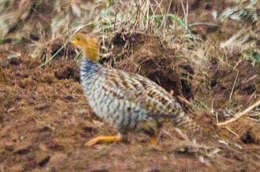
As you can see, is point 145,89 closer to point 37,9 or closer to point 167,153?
point 167,153

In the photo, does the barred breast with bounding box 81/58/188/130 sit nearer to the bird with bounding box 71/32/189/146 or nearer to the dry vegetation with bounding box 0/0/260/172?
the bird with bounding box 71/32/189/146

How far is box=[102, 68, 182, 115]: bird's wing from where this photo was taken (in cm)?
350

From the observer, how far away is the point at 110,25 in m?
5.59

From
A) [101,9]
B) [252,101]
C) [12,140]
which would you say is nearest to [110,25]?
[101,9]

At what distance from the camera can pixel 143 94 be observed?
3.54m

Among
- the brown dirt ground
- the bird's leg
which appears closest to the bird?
the bird's leg

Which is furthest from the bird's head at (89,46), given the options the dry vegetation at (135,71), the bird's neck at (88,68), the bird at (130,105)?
the dry vegetation at (135,71)

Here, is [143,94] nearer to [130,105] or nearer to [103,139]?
[130,105]

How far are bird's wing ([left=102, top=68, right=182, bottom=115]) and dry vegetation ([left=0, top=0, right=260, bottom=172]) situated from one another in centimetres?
35

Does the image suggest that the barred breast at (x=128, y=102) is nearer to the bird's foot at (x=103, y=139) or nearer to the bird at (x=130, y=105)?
the bird at (x=130, y=105)

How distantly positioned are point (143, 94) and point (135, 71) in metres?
1.42

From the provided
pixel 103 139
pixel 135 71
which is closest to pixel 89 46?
pixel 103 139

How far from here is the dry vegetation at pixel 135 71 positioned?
3574 millimetres

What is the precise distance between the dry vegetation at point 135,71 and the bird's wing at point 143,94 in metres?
0.35
